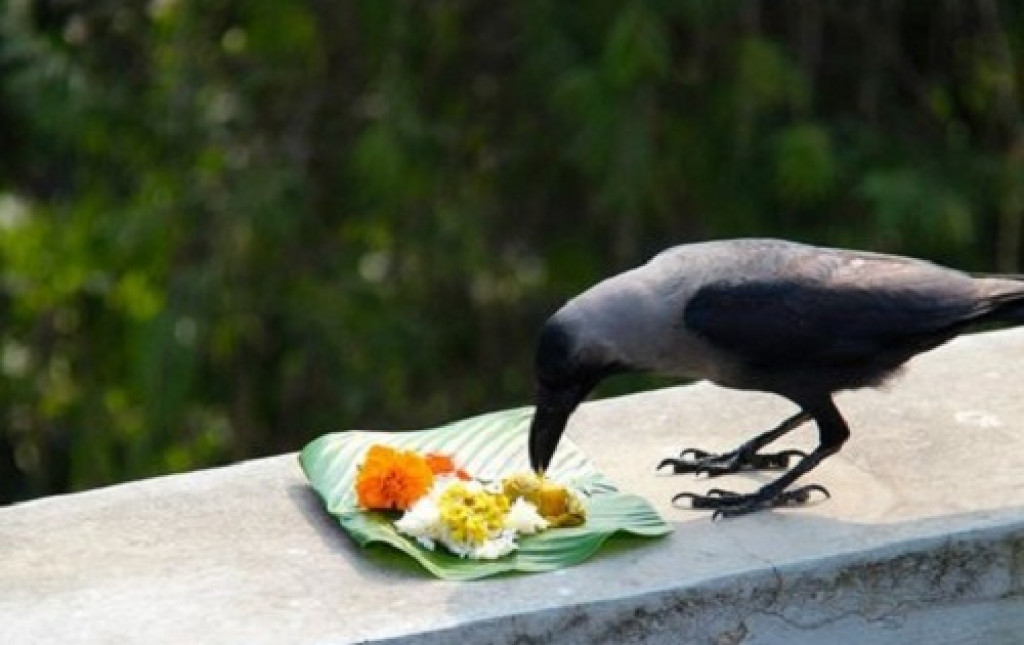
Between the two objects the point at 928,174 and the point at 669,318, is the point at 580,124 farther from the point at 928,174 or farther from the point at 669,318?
the point at 669,318

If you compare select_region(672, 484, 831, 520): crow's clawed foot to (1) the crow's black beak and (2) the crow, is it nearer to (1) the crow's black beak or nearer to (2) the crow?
(2) the crow

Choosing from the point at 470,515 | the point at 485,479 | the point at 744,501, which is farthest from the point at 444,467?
the point at 744,501

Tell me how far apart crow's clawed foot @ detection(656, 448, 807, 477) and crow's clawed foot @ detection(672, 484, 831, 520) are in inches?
7.9

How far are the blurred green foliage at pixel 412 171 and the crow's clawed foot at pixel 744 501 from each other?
2.51 metres

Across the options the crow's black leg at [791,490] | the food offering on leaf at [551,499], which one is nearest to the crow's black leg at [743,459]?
the crow's black leg at [791,490]

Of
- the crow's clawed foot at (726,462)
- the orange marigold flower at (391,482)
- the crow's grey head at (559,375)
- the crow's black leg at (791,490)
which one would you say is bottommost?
the crow's clawed foot at (726,462)

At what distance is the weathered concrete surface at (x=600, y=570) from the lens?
4.67 meters

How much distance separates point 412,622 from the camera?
4617mm

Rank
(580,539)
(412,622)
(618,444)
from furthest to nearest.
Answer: (618,444)
(580,539)
(412,622)

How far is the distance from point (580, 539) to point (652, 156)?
123 inches

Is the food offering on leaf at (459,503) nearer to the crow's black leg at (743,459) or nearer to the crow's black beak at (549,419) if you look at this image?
the crow's black beak at (549,419)

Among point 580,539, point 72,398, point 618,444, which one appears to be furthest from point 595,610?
point 72,398

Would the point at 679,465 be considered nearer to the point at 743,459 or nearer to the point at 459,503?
the point at 743,459

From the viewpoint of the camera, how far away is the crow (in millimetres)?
5172
